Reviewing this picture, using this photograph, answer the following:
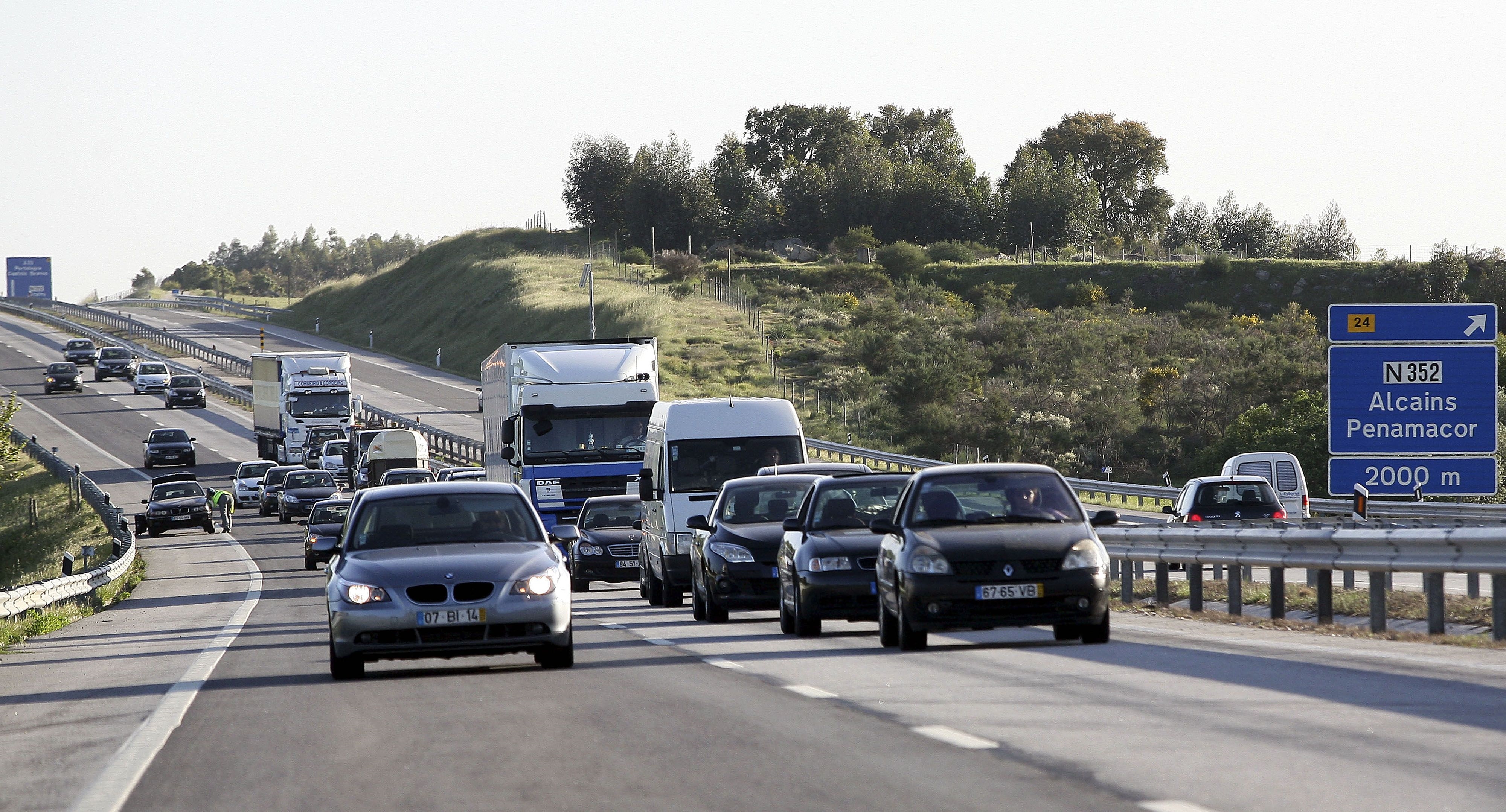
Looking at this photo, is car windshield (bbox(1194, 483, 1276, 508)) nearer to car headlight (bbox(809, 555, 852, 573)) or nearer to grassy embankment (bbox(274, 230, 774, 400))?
car headlight (bbox(809, 555, 852, 573))

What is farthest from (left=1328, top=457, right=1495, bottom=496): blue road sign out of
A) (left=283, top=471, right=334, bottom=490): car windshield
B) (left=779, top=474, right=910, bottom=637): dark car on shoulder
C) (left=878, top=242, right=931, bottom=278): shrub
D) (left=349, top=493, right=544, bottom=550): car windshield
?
(left=878, top=242, right=931, bottom=278): shrub

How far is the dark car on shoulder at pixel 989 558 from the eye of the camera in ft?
47.2

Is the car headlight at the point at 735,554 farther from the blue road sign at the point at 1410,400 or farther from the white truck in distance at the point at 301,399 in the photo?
the white truck in distance at the point at 301,399

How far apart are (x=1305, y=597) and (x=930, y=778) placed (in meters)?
12.9

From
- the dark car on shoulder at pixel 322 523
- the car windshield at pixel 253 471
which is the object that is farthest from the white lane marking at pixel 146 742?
the car windshield at pixel 253 471

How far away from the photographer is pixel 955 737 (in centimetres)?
945

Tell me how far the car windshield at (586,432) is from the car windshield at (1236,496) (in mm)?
9400

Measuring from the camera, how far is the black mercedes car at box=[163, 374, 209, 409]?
87.4 metres

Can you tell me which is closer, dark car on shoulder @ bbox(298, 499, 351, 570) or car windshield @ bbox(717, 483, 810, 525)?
car windshield @ bbox(717, 483, 810, 525)

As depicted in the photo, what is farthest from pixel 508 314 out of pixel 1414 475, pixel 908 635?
pixel 908 635

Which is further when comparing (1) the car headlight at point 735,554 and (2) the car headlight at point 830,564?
(1) the car headlight at point 735,554

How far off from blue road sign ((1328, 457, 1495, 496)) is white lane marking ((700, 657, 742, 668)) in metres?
9.81

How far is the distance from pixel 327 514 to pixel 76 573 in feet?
29.8

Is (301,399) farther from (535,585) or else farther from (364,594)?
(535,585)
